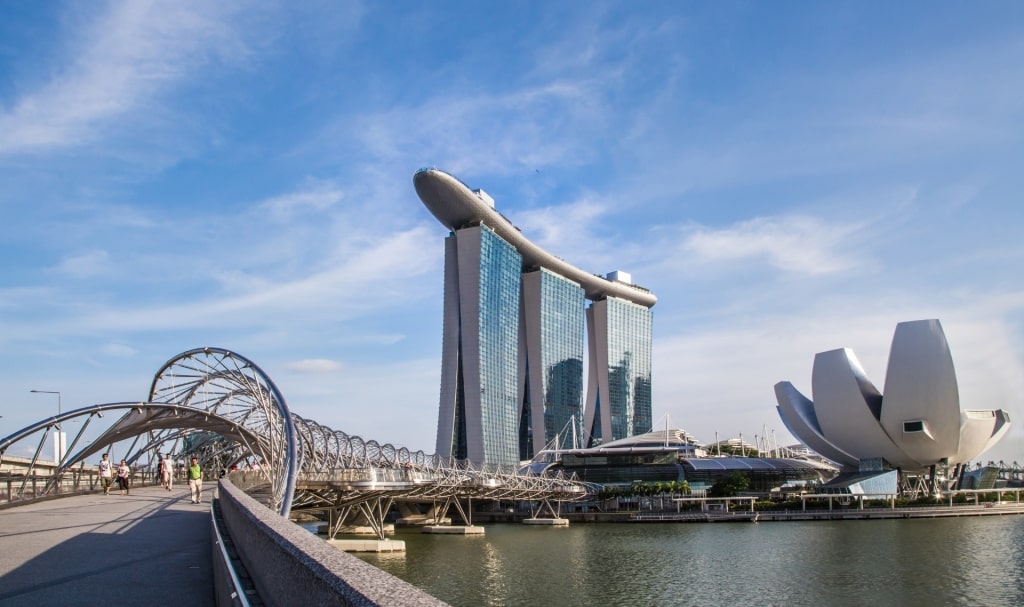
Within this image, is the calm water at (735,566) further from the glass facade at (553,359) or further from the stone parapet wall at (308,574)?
the glass facade at (553,359)

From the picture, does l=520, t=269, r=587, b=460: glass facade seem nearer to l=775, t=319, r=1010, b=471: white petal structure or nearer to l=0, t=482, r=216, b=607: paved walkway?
l=775, t=319, r=1010, b=471: white petal structure

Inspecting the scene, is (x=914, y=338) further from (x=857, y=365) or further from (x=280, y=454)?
(x=280, y=454)

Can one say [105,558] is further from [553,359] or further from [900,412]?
[553,359]

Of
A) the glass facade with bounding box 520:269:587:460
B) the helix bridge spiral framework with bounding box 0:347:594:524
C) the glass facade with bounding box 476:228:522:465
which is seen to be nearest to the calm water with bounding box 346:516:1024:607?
the helix bridge spiral framework with bounding box 0:347:594:524

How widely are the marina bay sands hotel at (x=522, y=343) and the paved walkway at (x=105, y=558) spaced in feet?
245

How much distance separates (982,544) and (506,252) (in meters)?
72.9

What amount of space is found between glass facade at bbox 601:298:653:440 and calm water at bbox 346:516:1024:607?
7933cm

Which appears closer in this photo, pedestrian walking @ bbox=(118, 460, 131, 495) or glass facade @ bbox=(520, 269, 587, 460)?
pedestrian walking @ bbox=(118, 460, 131, 495)

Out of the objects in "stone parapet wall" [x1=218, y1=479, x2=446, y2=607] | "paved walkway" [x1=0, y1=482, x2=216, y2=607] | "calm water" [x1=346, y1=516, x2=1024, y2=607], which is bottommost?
"calm water" [x1=346, y1=516, x2=1024, y2=607]

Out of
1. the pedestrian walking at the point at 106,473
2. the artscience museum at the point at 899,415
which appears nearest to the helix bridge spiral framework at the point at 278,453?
the pedestrian walking at the point at 106,473

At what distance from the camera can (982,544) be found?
40594 mm

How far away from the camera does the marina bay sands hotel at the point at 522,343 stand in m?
99.3

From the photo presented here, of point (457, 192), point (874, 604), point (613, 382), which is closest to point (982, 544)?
point (874, 604)

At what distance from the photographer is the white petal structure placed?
2638 inches
